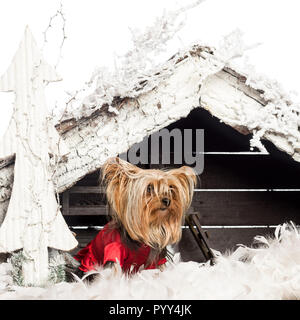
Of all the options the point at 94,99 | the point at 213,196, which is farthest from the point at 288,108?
the point at 213,196

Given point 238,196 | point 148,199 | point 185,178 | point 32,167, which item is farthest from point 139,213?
point 238,196

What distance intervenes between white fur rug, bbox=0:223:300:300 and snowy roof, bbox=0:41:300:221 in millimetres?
336

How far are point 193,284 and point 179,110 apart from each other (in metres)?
0.56

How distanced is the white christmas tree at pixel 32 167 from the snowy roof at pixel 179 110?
0.20 feet

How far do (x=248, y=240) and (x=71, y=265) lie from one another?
37.8 inches

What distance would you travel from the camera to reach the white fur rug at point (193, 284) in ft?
4.90

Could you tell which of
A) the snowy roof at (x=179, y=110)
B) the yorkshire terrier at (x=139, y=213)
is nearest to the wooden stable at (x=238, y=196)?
the snowy roof at (x=179, y=110)

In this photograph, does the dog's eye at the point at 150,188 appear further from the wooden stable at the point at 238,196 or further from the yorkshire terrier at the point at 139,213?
the wooden stable at the point at 238,196

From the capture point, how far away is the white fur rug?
4.90 ft

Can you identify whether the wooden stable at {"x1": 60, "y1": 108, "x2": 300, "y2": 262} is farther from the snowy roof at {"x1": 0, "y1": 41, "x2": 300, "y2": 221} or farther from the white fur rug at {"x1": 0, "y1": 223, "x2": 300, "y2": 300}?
the white fur rug at {"x1": 0, "y1": 223, "x2": 300, "y2": 300}

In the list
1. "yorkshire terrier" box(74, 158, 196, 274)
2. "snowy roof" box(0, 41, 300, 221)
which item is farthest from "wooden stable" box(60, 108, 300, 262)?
"yorkshire terrier" box(74, 158, 196, 274)

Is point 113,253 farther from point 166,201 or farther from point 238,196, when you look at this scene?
point 238,196
